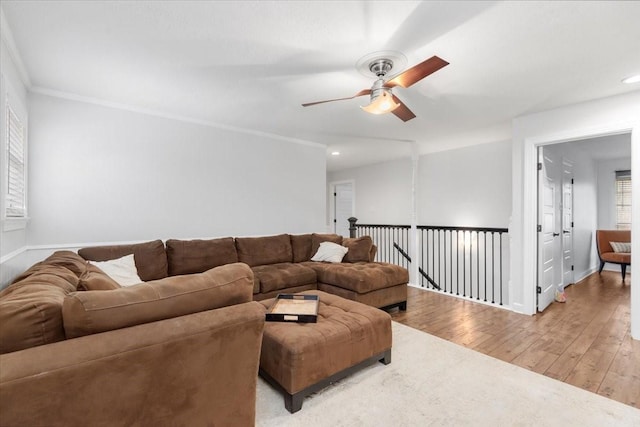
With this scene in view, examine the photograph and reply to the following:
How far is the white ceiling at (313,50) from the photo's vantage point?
1.75m

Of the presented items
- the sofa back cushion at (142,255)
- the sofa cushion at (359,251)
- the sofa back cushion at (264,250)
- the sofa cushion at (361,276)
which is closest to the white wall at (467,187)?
the sofa cushion at (359,251)

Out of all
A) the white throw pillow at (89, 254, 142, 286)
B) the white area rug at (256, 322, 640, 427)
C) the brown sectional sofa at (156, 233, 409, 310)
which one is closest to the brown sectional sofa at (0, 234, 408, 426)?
the white area rug at (256, 322, 640, 427)

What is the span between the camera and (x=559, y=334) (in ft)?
9.57

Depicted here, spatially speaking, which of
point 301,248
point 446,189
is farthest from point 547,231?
point 301,248

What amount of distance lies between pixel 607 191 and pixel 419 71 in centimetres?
687

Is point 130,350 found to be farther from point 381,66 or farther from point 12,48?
point 12,48

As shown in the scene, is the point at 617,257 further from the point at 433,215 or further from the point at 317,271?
the point at 317,271

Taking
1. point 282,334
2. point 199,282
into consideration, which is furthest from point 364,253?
point 199,282

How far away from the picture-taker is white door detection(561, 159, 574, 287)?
4.55 meters

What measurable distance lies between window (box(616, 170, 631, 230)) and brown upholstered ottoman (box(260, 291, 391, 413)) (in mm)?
6911

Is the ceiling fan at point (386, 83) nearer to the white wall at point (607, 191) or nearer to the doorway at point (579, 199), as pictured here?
the doorway at point (579, 199)

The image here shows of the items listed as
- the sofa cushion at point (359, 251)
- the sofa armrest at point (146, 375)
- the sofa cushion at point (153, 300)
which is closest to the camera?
the sofa armrest at point (146, 375)

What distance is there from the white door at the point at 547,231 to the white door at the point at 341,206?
181 inches

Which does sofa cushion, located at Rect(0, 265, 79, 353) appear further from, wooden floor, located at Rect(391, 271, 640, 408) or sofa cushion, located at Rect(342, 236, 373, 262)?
sofa cushion, located at Rect(342, 236, 373, 262)
